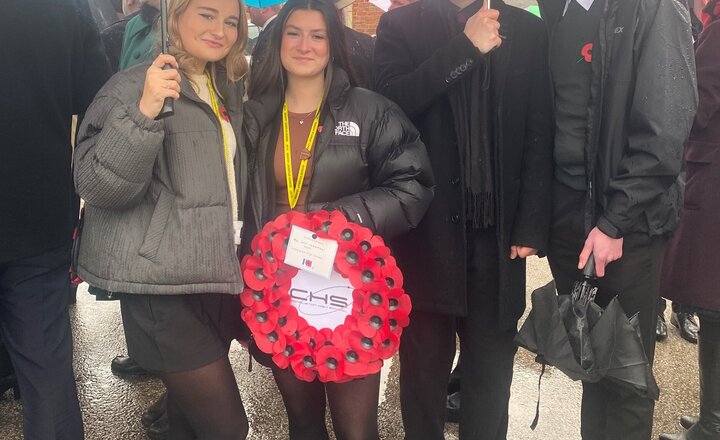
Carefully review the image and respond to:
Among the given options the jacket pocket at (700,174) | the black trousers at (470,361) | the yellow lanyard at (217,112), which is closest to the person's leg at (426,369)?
the black trousers at (470,361)

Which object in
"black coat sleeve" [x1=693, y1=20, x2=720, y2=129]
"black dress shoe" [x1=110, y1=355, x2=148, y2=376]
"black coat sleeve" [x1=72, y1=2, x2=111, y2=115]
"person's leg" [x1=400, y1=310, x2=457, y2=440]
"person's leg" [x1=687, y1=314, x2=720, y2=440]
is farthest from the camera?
"black dress shoe" [x1=110, y1=355, x2=148, y2=376]

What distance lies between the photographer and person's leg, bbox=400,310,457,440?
2.40 meters

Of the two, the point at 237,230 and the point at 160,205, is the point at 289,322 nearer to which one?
the point at 237,230

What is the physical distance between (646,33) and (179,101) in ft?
5.13

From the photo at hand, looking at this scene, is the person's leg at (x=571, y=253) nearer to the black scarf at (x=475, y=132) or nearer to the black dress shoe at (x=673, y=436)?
the black scarf at (x=475, y=132)

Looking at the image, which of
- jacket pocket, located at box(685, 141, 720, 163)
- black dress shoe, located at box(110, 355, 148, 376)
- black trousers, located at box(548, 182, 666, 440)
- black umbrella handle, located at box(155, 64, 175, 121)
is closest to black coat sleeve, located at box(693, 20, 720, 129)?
jacket pocket, located at box(685, 141, 720, 163)

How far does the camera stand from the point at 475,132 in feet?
7.06

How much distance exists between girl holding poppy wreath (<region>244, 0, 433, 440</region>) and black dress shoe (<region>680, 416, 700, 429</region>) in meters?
1.89

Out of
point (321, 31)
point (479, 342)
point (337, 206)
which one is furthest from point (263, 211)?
point (479, 342)

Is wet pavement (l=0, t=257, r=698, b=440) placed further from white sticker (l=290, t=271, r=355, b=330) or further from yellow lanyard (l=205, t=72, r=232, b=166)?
yellow lanyard (l=205, t=72, r=232, b=166)

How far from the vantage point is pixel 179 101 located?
1843mm

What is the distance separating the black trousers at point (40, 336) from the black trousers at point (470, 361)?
1415 mm

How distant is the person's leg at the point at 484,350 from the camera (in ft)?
7.45

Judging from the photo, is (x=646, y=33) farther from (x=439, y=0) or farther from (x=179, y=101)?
(x=179, y=101)
